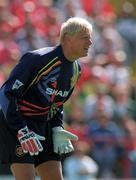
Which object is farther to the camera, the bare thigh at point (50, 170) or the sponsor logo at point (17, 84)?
the bare thigh at point (50, 170)

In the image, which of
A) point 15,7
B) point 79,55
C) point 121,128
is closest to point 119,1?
point 15,7

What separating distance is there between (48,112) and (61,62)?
0.45 meters

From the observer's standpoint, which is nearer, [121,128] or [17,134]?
[17,134]

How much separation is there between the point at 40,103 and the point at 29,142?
39cm

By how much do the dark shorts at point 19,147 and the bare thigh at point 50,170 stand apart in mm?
37

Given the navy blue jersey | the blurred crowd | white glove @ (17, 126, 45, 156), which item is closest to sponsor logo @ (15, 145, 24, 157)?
white glove @ (17, 126, 45, 156)

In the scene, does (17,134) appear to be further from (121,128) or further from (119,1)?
(119,1)

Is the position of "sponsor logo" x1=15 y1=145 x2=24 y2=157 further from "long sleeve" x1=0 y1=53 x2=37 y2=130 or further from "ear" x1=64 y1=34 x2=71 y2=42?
"ear" x1=64 y1=34 x2=71 y2=42

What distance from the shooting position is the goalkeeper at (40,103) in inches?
217

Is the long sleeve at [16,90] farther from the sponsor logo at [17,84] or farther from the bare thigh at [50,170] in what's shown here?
the bare thigh at [50,170]

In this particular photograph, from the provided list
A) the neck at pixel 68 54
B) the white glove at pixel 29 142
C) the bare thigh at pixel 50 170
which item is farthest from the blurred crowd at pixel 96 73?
the white glove at pixel 29 142

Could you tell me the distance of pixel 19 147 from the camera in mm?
5699

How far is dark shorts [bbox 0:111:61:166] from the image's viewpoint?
5680mm

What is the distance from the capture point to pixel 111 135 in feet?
33.9
